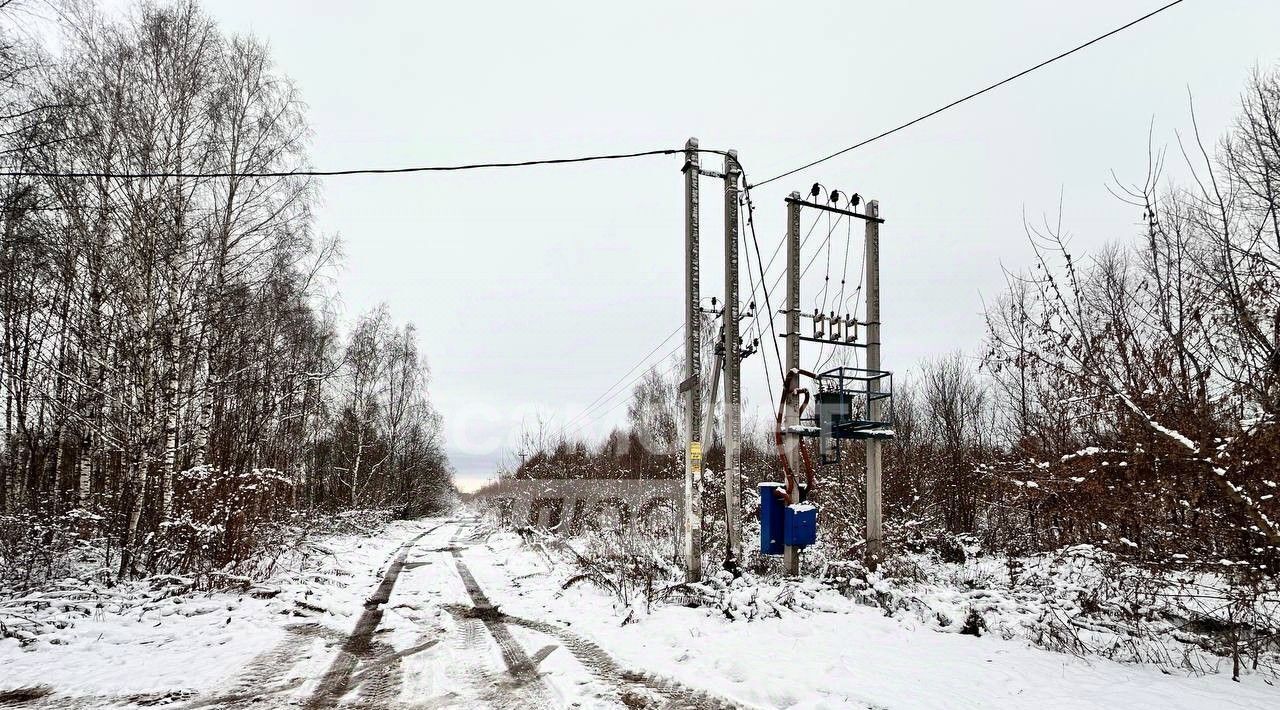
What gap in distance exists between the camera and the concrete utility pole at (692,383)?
8664 mm

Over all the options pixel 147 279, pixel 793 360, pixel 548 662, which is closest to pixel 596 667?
pixel 548 662

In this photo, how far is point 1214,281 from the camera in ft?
18.6

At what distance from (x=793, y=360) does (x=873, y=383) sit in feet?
Result: 5.33

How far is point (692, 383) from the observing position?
8.66 m

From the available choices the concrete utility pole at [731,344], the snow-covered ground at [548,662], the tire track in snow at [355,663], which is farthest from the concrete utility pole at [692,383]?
the tire track in snow at [355,663]

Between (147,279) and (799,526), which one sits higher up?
(147,279)

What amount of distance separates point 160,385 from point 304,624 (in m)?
4.84

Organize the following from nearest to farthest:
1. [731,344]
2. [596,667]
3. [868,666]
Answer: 1. [868,666]
2. [596,667]
3. [731,344]

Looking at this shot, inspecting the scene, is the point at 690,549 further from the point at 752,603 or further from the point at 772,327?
the point at 772,327

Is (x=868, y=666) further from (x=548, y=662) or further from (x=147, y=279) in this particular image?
(x=147, y=279)

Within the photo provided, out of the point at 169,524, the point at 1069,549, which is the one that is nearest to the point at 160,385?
the point at 169,524

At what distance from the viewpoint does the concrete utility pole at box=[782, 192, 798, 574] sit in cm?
964

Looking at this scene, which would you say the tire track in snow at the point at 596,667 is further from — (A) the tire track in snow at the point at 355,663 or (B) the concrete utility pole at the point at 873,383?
(B) the concrete utility pole at the point at 873,383

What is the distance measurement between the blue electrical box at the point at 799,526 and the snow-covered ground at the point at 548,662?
674 mm
